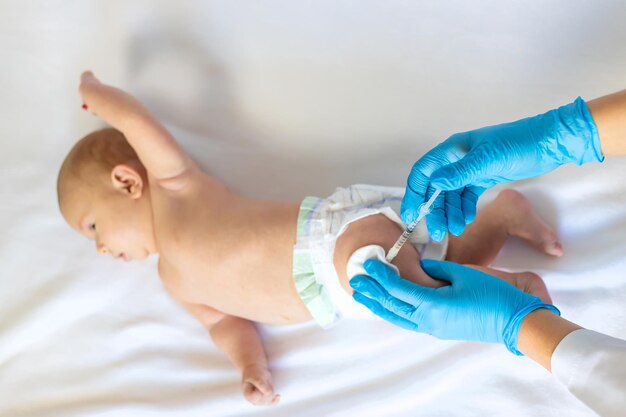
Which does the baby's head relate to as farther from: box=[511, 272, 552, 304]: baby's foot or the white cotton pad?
box=[511, 272, 552, 304]: baby's foot

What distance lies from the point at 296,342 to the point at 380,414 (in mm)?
304

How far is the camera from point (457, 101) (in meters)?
1.63

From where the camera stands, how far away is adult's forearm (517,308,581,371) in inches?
40.3

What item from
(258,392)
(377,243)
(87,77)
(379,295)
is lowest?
(258,392)

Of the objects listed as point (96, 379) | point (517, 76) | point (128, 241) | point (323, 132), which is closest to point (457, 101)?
point (517, 76)

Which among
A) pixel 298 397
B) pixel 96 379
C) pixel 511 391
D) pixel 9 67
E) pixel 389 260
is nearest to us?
pixel 389 260

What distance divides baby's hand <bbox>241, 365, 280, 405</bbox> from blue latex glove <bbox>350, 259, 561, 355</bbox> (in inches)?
16.2

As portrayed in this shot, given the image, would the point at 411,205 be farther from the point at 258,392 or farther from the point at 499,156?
the point at 258,392

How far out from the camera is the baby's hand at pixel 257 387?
5.06 ft

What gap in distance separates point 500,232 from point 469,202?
0.24 m

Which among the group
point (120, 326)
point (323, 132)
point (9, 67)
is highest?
point (9, 67)

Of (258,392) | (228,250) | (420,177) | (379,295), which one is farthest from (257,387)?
(420,177)

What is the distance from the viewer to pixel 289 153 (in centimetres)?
176

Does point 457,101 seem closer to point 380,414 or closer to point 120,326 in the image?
point 380,414
